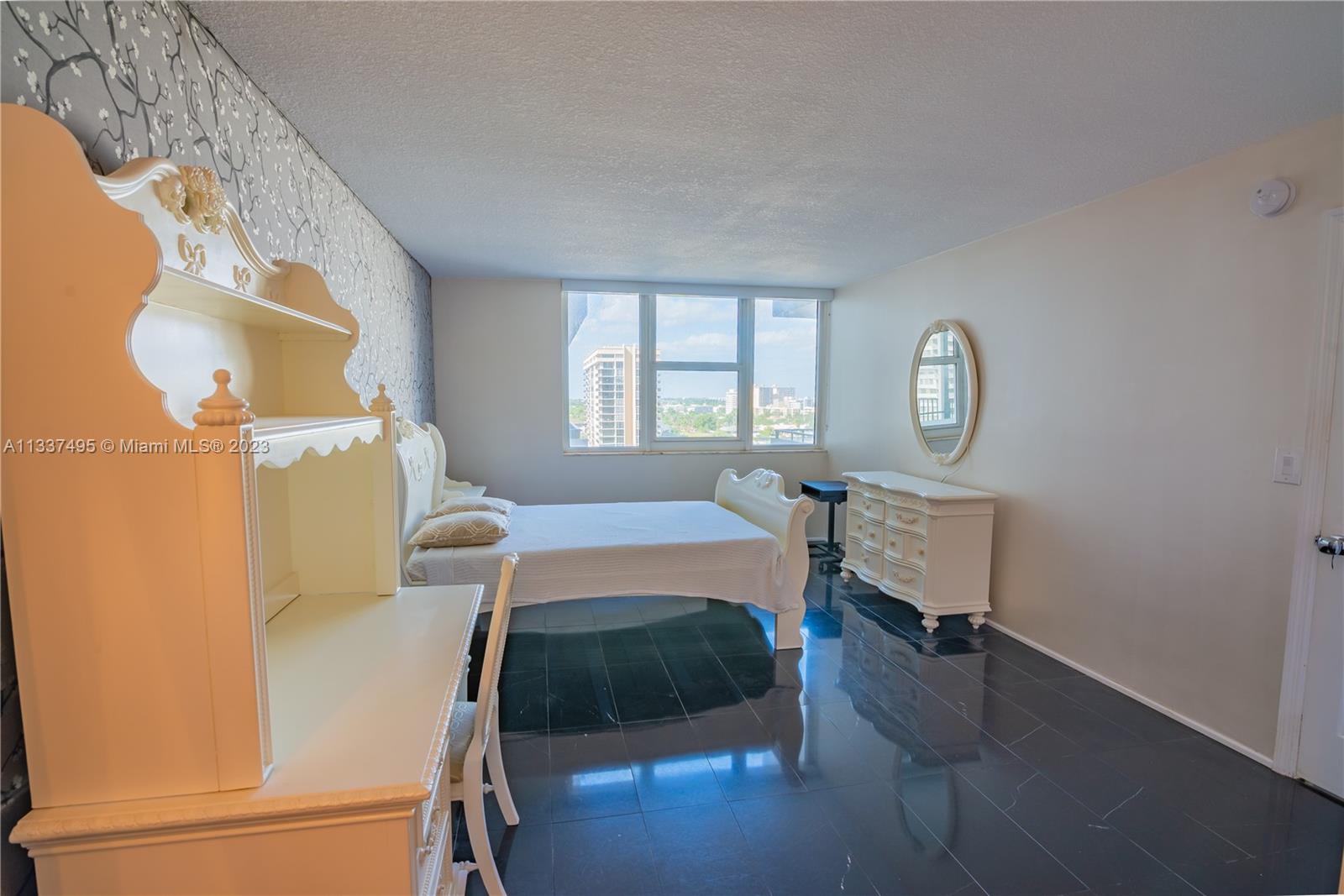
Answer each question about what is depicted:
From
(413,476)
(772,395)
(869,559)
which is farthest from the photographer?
(772,395)

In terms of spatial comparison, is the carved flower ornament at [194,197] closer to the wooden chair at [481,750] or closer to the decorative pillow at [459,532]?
the wooden chair at [481,750]

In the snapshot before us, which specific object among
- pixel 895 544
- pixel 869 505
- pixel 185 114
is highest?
pixel 185 114

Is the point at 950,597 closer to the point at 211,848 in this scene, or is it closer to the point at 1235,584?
the point at 1235,584

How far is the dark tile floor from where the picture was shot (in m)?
1.75

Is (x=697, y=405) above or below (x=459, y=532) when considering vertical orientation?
above

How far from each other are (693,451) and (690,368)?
30.3 inches

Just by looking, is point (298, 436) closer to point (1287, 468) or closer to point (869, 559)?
point (1287, 468)

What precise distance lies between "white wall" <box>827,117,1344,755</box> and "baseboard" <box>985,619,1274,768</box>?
27mm

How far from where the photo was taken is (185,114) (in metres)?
1.49

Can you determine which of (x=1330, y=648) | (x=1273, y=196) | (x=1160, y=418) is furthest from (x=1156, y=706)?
(x=1273, y=196)

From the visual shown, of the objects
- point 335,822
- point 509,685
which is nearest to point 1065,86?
point 335,822

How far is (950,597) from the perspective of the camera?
358 cm

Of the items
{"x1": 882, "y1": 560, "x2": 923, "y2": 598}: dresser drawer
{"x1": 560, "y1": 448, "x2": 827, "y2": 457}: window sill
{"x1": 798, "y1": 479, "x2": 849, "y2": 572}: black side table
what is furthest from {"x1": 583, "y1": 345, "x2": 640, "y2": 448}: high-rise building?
{"x1": 882, "y1": 560, "x2": 923, "y2": 598}: dresser drawer

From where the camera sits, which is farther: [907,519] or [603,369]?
[603,369]
